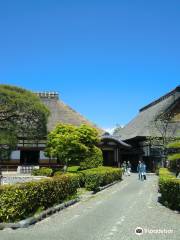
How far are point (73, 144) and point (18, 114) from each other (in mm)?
5073

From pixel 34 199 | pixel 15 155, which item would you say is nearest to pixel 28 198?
pixel 34 199

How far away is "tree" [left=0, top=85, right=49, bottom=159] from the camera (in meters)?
23.3

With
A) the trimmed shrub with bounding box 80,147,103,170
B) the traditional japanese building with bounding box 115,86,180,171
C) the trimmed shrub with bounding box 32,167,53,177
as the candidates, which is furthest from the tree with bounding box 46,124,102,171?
the traditional japanese building with bounding box 115,86,180,171

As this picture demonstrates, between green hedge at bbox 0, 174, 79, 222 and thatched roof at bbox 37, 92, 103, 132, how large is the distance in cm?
2679

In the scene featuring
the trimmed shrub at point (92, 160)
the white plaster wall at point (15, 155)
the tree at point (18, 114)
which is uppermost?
the tree at point (18, 114)

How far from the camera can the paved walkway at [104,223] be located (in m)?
9.56

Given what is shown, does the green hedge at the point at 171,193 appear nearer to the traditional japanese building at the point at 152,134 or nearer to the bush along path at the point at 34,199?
the bush along path at the point at 34,199

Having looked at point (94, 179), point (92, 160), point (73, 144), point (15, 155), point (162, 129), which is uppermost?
point (162, 129)

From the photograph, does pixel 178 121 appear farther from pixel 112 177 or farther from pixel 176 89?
pixel 112 177

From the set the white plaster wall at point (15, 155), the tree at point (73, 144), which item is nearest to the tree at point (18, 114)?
the tree at point (73, 144)

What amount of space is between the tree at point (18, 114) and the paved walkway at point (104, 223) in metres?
9.41

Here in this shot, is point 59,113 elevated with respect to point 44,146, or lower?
elevated

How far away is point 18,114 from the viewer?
2450 cm

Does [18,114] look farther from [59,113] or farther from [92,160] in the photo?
[59,113]
